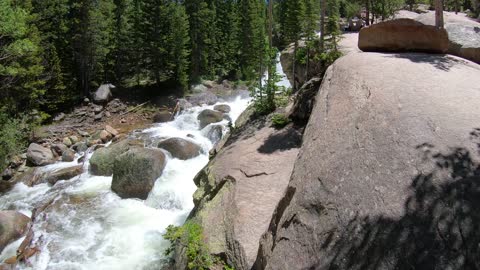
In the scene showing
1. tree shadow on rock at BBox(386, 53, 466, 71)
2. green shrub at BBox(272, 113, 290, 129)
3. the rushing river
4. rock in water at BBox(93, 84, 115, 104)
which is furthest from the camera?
rock in water at BBox(93, 84, 115, 104)

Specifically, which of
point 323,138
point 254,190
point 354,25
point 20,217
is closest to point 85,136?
point 20,217

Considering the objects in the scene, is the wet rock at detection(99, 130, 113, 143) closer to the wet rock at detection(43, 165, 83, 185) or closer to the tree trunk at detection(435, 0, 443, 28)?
the wet rock at detection(43, 165, 83, 185)

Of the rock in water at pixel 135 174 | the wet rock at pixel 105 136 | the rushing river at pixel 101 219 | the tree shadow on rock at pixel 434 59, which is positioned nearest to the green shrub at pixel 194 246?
the rushing river at pixel 101 219

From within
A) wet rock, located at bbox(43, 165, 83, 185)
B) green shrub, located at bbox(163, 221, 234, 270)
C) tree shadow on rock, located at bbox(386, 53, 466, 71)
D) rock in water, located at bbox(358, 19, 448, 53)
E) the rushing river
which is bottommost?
the rushing river

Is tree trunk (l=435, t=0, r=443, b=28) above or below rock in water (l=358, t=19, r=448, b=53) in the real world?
above

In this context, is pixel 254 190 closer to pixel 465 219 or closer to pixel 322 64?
pixel 465 219

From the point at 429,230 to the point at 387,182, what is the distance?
104cm

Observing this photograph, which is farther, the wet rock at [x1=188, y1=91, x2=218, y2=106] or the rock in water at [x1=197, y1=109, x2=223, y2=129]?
the wet rock at [x1=188, y1=91, x2=218, y2=106]

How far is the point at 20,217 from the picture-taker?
Result: 14.3 meters

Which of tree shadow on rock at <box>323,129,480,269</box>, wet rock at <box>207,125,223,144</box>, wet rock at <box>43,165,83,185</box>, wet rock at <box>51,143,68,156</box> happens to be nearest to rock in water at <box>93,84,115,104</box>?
wet rock at <box>51,143,68,156</box>

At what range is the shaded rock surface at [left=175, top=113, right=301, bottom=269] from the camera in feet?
27.6

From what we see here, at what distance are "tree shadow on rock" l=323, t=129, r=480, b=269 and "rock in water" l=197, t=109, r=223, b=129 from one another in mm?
21919

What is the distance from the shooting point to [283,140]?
42.4ft

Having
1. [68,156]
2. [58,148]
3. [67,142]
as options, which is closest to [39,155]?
[58,148]
